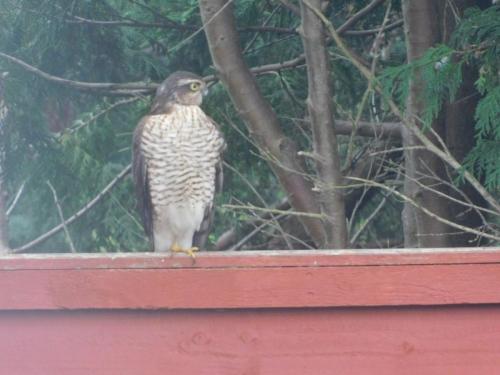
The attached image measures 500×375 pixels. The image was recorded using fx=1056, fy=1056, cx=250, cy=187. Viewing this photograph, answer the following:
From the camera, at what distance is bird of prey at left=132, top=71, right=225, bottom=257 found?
13.1ft

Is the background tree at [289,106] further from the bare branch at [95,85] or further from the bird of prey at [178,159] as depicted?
the bird of prey at [178,159]

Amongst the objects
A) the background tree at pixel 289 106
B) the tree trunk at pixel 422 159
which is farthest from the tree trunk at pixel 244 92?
the tree trunk at pixel 422 159

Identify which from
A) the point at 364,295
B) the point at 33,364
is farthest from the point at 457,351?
the point at 33,364

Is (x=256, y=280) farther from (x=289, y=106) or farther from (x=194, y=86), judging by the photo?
(x=289, y=106)

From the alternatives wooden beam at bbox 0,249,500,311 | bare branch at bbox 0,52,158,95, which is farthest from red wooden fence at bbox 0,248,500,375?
bare branch at bbox 0,52,158,95

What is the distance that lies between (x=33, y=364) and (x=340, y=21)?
Answer: 3.45 meters

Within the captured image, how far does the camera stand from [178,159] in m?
4.04

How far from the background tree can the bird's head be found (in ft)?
0.36

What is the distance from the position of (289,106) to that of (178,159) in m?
1.02

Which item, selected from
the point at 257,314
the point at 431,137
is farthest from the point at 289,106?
the point at 257,314

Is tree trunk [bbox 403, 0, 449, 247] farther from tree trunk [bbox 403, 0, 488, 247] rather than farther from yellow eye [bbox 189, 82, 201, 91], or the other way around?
yellow eye [bbox 189, 82, 201, 91]

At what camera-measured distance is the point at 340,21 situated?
5.08 meters

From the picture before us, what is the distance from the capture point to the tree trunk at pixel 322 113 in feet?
12.3

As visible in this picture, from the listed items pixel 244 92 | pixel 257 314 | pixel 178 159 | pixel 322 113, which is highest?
pixel 244 92
